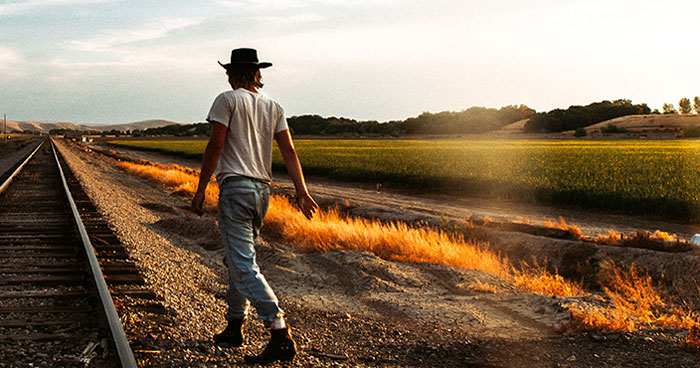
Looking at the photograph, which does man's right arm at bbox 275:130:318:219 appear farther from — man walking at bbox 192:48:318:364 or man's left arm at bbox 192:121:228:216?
man's left arm at bbox 192:121:228:216

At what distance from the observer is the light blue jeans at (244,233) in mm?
3961

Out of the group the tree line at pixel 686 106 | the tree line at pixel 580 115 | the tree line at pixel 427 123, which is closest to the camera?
the tree line at pixel 580 115

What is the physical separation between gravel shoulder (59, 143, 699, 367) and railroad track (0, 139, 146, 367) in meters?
0.32

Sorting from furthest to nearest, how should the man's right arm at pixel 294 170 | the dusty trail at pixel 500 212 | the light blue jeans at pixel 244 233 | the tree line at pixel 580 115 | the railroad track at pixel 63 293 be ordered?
the tree line at pixel 580 115, the dusty trail at pixel 500 212, the railroad track at pixel 63 293, the man's right arm at pixel 294 170, the light blue jeans at pixel 244 233

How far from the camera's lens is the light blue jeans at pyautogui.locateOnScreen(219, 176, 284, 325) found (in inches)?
156

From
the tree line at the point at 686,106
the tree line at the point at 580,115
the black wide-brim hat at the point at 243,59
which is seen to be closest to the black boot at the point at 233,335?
the black wide-brim hat at the point at 243,59

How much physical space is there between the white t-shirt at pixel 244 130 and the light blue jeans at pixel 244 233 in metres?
0.07

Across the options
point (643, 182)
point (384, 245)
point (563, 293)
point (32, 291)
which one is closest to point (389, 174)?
point (643, 182)

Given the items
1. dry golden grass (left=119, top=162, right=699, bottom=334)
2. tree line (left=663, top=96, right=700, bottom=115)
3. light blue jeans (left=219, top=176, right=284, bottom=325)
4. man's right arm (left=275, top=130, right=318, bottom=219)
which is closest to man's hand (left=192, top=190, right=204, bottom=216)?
light blue jeans (left=219, top=176, right=284, bottom=325)

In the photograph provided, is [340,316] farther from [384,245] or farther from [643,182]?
[643,182]

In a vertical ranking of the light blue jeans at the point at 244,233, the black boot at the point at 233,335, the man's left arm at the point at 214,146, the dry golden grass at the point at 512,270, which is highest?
the man's left arm at the point at 214,146

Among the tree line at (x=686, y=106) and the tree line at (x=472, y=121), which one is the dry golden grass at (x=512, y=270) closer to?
the tree line at (x=472, y=121)

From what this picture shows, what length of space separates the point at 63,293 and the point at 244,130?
10.3 feet

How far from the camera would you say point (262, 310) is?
13.4 ft
